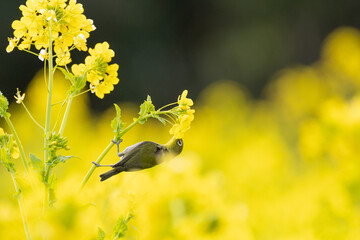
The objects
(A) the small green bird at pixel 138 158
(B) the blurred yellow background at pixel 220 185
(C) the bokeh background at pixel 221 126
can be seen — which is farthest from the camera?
(C) the bokeh background at pixel 221 126

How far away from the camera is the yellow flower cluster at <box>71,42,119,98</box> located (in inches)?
27.8

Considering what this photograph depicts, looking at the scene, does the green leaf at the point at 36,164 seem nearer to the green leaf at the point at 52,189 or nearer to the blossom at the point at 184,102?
the green leaf at the point at 52,189

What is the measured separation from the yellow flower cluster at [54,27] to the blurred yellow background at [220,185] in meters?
0.16

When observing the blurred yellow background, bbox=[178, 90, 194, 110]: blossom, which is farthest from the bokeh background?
bbox=[178, 90, 194, 110]: blossom

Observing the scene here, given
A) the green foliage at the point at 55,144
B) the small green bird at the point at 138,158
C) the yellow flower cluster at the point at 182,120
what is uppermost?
the yellow flower cluster at the point at 182,120

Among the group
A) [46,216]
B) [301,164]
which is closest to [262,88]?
[301,164]

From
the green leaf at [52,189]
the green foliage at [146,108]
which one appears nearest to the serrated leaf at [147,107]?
the green foliage at [146,108]

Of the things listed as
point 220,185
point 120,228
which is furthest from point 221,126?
point 120,228

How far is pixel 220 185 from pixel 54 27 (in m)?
0.89

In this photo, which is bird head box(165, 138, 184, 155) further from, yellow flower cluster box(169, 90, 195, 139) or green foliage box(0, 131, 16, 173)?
green foliage box(0, 131, 16, 173)

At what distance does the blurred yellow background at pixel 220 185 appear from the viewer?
860 mm

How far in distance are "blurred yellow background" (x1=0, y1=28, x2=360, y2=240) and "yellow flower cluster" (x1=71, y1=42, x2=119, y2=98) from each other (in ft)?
0.41

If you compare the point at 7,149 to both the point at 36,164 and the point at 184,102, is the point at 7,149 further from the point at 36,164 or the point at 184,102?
the point at 184,102

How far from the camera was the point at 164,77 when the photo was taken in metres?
8.07
